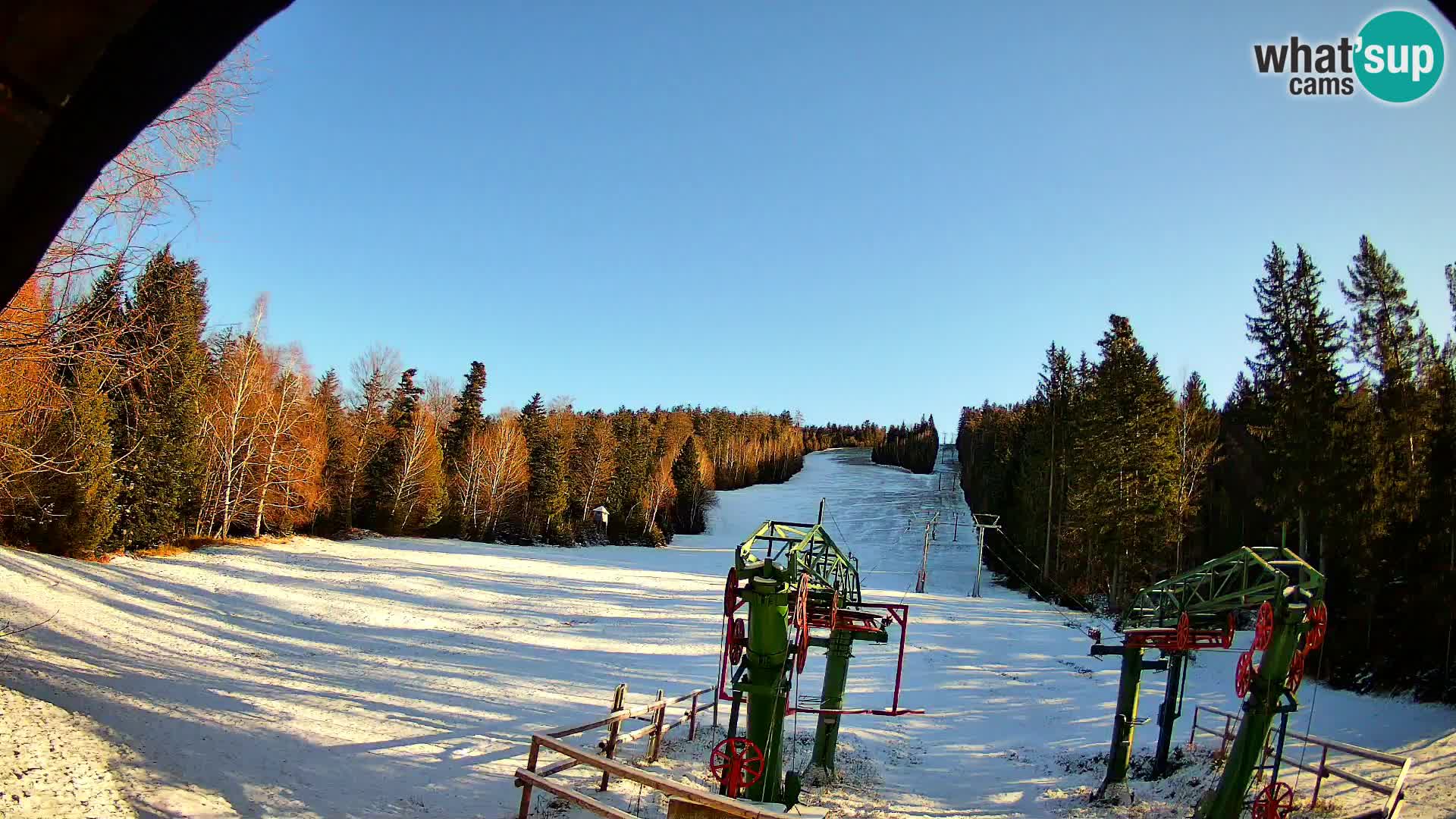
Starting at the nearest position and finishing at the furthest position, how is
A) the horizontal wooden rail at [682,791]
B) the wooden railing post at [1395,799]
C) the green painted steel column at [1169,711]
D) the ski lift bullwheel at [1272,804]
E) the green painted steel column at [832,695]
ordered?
the horizontal wooden rail at [682,791], the wooden railing post at [1395,799], the ski lift bullwheel at [1272,804], the green painted steel column at [1169,711], the green painted steel column at [832,695]

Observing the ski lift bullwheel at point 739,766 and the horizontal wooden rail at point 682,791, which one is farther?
the ski lift bullwheel at point 739,766

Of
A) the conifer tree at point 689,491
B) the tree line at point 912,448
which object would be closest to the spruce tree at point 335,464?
the conifer tree at point 689,491

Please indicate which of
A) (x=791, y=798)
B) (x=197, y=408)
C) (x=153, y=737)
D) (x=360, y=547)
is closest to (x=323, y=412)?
(x=360, y=547)

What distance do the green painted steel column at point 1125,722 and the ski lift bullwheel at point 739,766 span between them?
9072mm

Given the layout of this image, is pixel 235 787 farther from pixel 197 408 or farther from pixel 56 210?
pixel 197 408

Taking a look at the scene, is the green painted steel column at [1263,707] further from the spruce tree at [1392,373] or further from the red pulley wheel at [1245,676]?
the spruce tree at [1392,373]

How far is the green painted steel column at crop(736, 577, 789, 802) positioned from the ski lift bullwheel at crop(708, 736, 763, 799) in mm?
111

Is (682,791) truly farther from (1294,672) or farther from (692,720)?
(1294,672)

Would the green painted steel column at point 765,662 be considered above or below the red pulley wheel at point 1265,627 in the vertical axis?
below

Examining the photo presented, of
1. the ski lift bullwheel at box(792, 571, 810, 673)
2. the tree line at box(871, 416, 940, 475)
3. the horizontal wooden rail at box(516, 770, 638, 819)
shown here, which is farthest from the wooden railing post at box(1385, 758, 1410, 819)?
the tree line at box(871, 416, 940, 475)

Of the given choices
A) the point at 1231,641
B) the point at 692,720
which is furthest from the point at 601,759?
the point at 1231,641

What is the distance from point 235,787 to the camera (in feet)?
34.8

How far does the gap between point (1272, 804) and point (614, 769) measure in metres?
11.3

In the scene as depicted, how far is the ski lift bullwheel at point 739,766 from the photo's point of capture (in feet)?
37.3
